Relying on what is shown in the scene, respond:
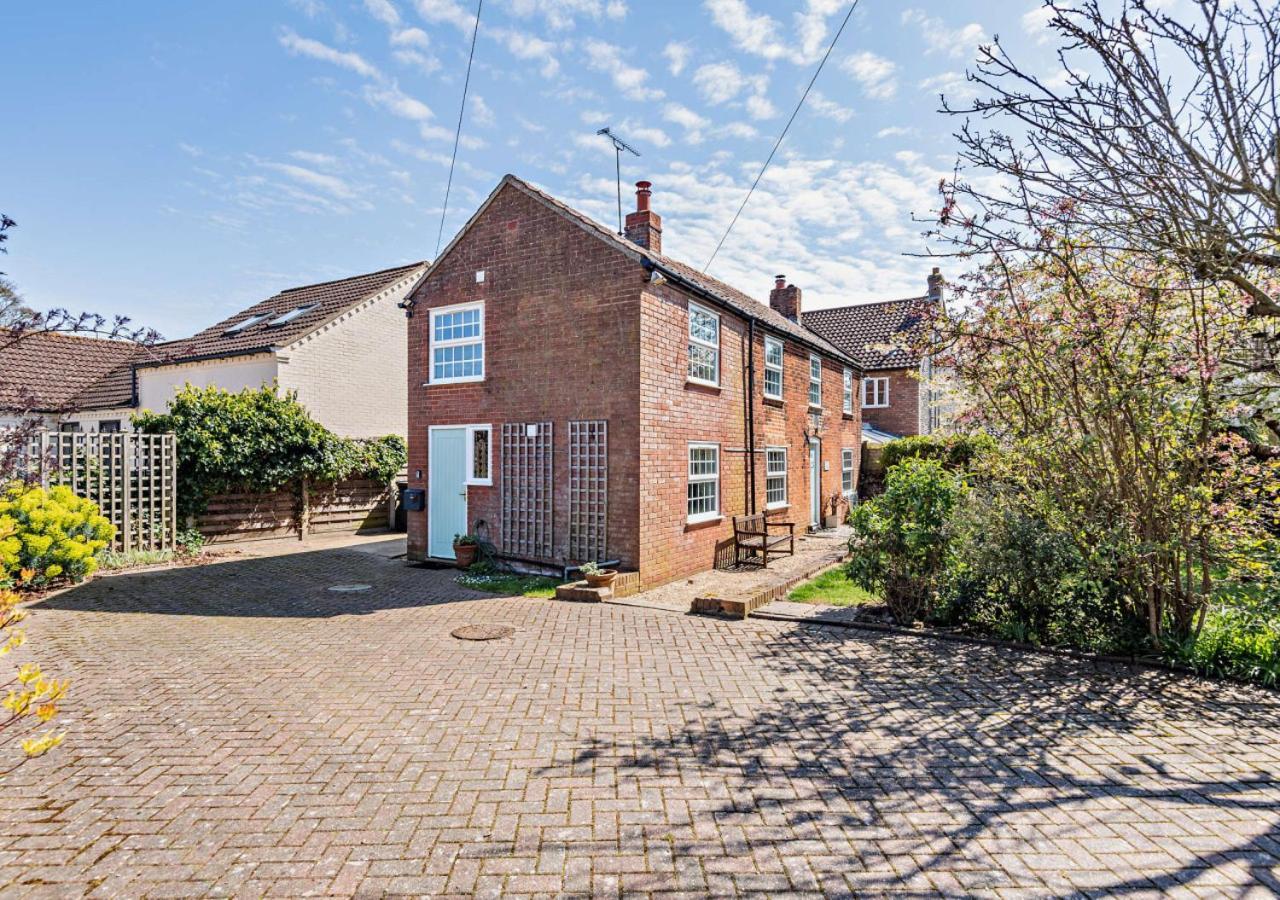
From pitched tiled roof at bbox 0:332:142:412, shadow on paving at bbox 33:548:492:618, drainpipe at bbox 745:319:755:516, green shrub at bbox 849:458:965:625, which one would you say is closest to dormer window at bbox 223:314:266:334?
pitched tiled roof at bbox 0:332:142:412

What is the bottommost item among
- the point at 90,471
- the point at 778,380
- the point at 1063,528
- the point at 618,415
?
the point at 1063,528

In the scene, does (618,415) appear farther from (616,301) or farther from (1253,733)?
(1253,733)

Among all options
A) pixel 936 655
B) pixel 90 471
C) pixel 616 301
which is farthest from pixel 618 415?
pixel 90 471

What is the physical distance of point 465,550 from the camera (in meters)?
12.7

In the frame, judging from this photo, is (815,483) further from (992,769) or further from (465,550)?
(992,769)

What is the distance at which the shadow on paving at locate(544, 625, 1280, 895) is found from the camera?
3477mm

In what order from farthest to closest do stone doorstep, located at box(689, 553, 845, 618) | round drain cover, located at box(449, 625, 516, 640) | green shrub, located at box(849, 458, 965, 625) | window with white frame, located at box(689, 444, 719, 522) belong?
1. window with white frame, located at box(689, 444, 719, 522)
2. stone doorstep, located at box(689, 553, 845, 618)
3. green shrub, located at box(849, 458, 965, 625)
4. round drain cover, located at box(449, 625, 516, 640)

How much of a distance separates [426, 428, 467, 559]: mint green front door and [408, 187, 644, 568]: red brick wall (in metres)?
0.21

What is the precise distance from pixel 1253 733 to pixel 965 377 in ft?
14.1

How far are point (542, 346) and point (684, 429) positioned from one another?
3.11 metres

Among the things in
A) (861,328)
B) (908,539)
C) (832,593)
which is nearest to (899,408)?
(861,328)

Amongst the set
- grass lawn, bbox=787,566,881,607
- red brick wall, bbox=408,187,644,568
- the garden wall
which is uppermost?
red brick wall, bbox=408,187,644,568

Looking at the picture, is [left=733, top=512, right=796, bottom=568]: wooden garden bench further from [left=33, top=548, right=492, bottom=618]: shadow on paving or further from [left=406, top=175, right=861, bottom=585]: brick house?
[left=33, top=548, right=492, bottom=618]: shadow on paving

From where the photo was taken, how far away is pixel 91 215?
8.66m
